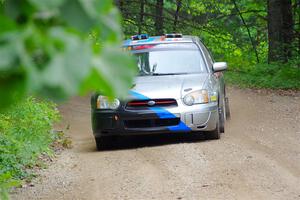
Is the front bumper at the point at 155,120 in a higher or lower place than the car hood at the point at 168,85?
lower

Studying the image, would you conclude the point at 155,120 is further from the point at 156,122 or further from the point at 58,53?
the point at 58,53

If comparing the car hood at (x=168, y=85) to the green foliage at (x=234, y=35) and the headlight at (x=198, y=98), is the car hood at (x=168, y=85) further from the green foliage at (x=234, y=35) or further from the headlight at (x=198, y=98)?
the green foliage at (x=234, y=35)

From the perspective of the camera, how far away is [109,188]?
25.0 ft

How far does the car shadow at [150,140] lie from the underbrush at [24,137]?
1.06 meters

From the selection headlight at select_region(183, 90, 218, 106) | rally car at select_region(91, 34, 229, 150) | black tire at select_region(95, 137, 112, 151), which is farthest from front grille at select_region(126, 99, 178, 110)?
black tire at select_region(95, 137, 112, 151)

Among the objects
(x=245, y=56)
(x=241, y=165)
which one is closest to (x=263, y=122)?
(x=241, y=165)

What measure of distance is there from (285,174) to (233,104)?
8.01 metres

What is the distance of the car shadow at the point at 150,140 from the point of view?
1064 centimetres

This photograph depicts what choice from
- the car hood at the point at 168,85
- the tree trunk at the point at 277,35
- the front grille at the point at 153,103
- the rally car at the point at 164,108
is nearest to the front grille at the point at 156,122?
the rally car at the point at 164,108

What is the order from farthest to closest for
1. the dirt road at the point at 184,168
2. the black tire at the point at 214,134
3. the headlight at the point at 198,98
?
the black tire at the point at 214,134 < the headlight at the point at 198,98 < the dirt road at the point at 184,168

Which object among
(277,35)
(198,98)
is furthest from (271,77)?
(198,98)

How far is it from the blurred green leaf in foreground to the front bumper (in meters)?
8.86

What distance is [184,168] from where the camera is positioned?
8.38m

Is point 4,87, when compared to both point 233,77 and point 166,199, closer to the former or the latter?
point 166,199
